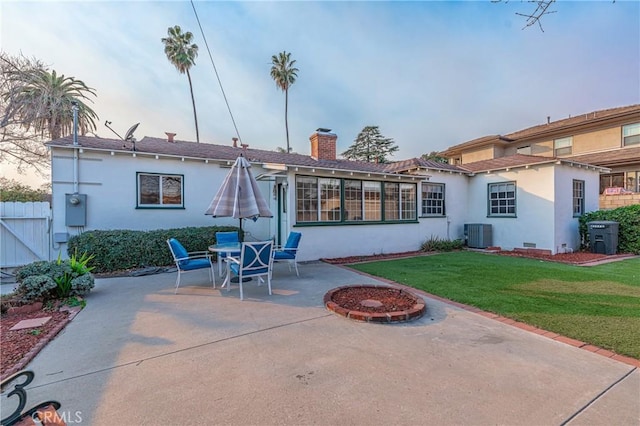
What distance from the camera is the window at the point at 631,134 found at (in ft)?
52.8

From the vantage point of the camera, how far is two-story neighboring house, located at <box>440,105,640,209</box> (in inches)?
598

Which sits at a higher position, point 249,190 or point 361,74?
point 361,74

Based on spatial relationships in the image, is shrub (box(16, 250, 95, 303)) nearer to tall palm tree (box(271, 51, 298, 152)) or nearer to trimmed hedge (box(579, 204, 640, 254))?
trimmed hedge (box(579, 204, 640, 254))

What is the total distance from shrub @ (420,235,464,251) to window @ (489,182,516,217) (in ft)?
7.39

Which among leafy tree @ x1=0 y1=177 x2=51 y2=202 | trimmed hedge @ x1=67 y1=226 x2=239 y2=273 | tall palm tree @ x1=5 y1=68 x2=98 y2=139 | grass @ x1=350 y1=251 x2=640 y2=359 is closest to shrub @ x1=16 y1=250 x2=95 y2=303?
trimmed hedge @ x1=67 y1=226 x2=239 y2=273

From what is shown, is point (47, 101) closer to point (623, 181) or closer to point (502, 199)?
point (502, 199)

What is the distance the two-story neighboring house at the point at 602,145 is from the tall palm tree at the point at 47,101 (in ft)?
73.0

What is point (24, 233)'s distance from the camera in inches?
330

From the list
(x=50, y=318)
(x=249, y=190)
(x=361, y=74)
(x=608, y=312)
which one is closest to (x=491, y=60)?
(x=361, y=74)

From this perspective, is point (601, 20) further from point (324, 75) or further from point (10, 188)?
point (10, 188)

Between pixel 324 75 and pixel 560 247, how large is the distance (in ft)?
38.3

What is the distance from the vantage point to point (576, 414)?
7.23 feet

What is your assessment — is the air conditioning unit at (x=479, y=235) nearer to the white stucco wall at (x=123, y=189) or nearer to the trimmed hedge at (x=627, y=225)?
the trimmed hedge at (x=627, y=225)

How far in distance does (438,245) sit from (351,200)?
14.8 feet
